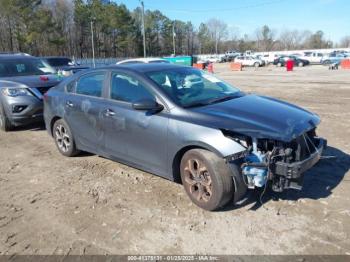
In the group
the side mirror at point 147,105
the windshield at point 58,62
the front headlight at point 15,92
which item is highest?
the windshield at point 58,62

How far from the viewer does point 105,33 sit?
87000mm

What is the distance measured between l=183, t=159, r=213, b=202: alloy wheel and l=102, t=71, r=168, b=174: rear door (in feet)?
1.21

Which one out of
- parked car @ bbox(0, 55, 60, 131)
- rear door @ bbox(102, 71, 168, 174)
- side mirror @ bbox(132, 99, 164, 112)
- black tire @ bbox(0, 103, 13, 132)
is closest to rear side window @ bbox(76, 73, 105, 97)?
rear door @ bbox(102, 71, 168, 174)

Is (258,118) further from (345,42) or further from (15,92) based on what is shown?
(345,42)

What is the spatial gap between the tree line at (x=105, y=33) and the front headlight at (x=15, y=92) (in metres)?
56.3

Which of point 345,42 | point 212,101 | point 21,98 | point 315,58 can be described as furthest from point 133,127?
point 345,42

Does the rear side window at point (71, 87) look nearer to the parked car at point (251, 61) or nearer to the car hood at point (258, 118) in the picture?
the car hood at point (258, 118)

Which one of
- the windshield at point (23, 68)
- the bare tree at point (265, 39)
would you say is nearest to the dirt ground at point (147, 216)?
the windshield at point (23, 68)

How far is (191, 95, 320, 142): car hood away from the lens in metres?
3.67

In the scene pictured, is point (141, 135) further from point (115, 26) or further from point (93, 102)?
point (115, 26)

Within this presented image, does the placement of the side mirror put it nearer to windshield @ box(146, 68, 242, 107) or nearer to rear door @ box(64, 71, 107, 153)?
windshield @ box(146, 68, 242, 107)

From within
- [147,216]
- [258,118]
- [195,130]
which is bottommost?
[147,216]

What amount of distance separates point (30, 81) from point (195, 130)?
18.5 feet

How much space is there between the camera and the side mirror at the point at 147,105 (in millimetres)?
4238
